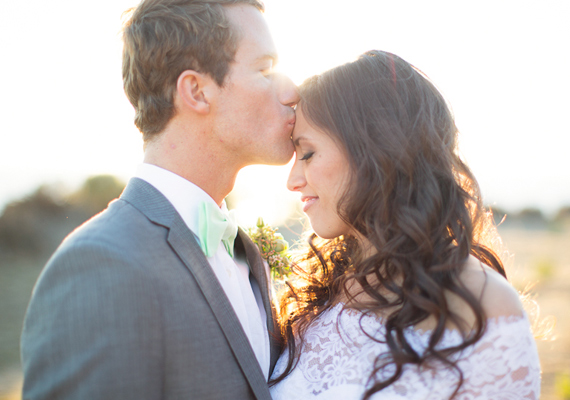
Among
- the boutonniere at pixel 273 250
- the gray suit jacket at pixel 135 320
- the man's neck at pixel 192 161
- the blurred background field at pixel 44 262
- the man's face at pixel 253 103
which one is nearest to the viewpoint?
the gray suit jacket at pixel 135 320

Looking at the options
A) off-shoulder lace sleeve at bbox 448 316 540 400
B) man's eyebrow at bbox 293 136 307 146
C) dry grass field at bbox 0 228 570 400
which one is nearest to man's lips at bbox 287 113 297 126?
man's eyebrow at bbox 293 136 307 146

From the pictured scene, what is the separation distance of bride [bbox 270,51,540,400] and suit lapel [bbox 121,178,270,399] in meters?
0.38

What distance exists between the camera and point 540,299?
925 cm

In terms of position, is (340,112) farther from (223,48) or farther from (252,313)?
(252,313)

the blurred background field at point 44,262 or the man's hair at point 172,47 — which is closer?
the man's hair at point 172,47

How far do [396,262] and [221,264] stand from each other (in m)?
0.93

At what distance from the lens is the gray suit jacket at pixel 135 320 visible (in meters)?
1.53

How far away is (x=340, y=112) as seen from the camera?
243cm

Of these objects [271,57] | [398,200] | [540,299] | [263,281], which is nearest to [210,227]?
→ [263,281]

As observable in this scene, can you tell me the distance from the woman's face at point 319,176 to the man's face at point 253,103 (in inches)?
4.4

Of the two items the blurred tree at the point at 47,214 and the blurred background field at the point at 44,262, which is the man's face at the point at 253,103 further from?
the blurred tree at the point at 47,214

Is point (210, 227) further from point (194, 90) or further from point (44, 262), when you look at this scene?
point (44, 262)

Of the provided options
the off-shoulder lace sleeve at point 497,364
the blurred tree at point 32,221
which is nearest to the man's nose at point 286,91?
the off-shoulder lace sleeve at point 497,364

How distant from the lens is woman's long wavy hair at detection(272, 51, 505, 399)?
2025 mm
